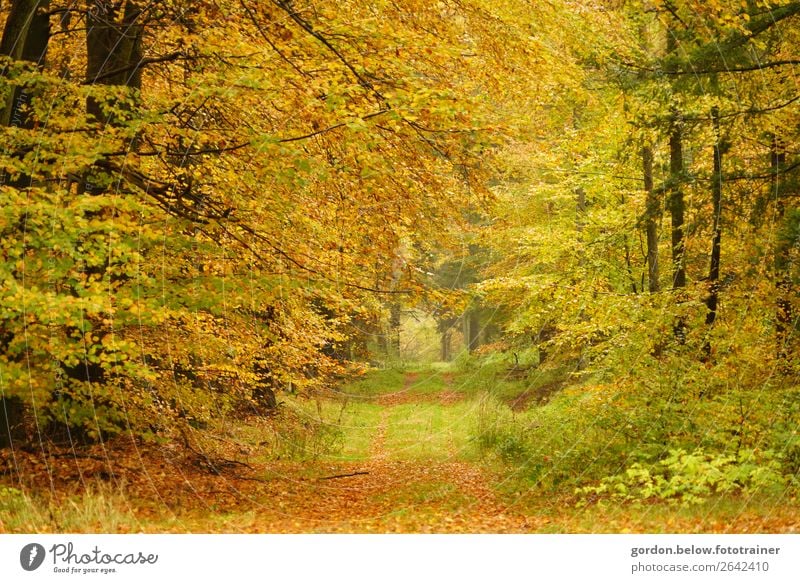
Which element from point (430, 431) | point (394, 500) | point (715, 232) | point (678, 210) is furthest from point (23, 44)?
point (430, 431)

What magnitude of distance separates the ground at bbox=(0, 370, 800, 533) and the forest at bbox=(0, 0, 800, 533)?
0.06 metres

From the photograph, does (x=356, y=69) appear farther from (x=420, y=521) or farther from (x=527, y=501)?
(x=527, y=501)

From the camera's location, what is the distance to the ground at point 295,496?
26.2 ft

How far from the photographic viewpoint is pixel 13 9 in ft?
31.3

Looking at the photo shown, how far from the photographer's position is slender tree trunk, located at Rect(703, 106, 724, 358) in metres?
11.2

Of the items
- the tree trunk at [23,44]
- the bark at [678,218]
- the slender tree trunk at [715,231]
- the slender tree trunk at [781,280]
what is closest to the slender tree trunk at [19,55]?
the tree trunk at [23,44]

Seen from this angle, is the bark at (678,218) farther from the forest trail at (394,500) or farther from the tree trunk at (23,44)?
the tree trunk at (23,44)

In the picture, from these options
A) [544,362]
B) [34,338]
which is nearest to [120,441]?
[34,338]

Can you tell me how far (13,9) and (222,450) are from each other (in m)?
8.02

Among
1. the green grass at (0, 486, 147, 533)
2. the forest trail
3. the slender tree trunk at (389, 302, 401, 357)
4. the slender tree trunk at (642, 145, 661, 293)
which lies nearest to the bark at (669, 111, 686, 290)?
the slender tree trunk at (642, 145, 661, 293)

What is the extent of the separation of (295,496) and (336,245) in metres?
4.13

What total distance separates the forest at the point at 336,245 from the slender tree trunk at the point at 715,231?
5cm

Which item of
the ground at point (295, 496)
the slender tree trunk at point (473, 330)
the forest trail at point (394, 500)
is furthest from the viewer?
the slender tree trunk at point (473, 330)

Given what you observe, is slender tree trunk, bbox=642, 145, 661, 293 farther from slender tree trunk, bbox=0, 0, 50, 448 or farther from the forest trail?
slender tree trunk, bbox=0, 0, 50, 448
